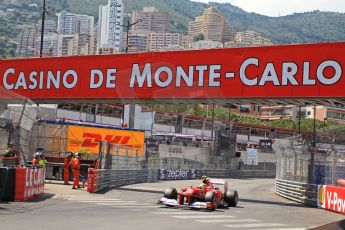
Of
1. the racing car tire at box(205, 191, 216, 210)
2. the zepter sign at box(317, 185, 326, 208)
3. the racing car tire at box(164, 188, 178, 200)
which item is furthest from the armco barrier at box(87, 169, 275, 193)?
the zepter sign at box(317, 185, 326, 208)

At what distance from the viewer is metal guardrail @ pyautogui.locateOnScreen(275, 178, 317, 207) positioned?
2391cm

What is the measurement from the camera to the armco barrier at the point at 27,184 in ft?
57.3

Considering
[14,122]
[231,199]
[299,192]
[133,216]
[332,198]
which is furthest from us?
[299,192]

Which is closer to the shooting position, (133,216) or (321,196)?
(133,216)

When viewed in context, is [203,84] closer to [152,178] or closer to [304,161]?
[304,161]

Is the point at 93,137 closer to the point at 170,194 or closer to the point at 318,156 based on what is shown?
the point at 318,156

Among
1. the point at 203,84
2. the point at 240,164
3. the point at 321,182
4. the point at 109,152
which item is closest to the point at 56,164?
the point at 109,152

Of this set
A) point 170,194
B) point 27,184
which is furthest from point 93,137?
point 27,184

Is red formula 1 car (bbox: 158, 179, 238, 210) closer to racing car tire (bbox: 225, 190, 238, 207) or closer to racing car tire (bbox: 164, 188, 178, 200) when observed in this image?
racing car tire (bbox: 164, 188, 178, 200)

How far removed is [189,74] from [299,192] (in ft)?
25.2

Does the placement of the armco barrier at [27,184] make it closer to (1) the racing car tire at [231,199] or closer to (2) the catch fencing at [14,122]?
(2) the catch fencing at [14,122]

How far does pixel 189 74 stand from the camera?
74.5 feet

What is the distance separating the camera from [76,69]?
82.1 ft

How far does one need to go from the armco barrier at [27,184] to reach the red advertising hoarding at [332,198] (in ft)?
34.3
